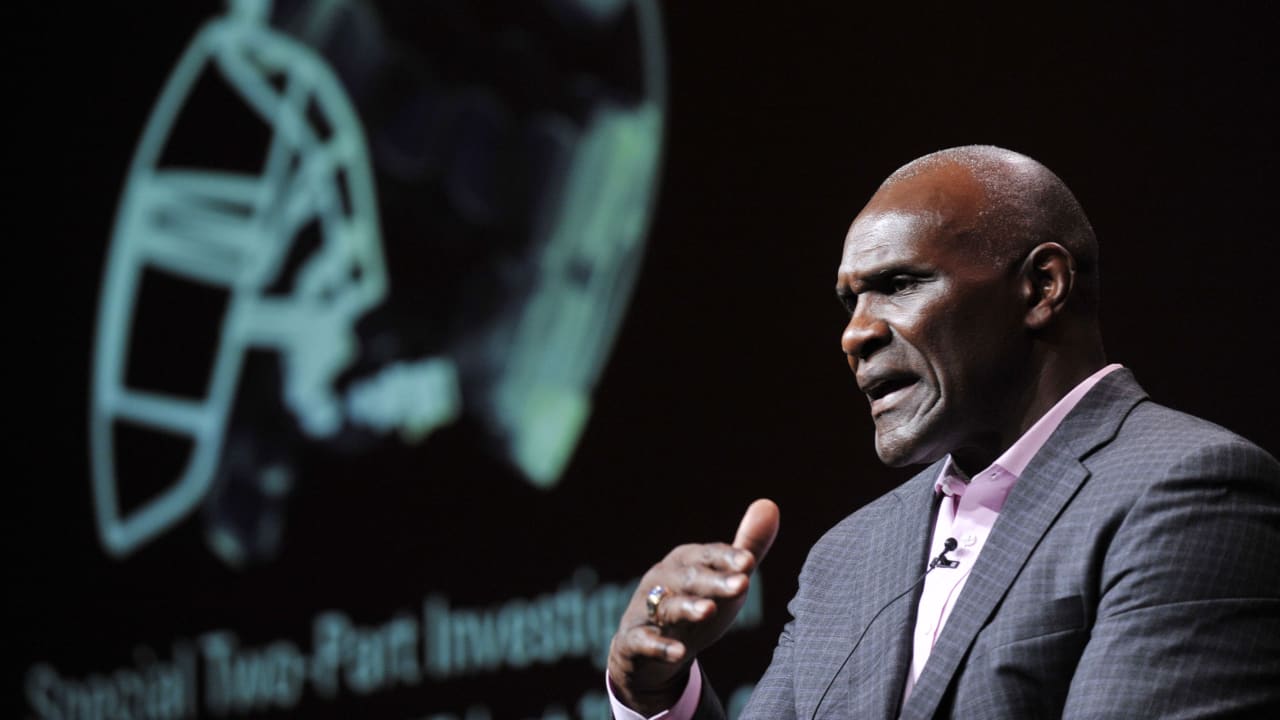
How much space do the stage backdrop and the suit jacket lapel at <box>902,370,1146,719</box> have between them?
1.19 m

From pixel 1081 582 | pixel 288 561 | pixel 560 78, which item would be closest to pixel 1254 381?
pixel 1081 582

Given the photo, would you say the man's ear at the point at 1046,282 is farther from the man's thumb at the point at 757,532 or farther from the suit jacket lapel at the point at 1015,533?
the man's thumb at the point at 757,532

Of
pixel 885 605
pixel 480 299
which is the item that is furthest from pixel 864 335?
pixel 480 299

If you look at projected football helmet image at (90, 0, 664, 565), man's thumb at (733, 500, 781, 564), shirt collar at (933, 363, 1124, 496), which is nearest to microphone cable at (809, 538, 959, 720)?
shirt collar at (933, 363, 1124, 496)

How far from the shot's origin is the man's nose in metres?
1.83

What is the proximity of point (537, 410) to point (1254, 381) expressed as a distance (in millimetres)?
1858

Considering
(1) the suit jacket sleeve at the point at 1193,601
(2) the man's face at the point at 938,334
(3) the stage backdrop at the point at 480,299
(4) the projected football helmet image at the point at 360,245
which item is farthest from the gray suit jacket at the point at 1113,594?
(4) the projected football helmet image at the point at 360,245

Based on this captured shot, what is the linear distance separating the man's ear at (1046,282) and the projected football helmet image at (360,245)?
1.89 m

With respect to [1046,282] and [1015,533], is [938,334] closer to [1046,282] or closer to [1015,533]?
[1046,282]

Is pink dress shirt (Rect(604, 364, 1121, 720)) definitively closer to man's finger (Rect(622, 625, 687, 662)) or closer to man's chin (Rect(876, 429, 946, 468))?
man's chin (Rect(876, 429, 946, 468))

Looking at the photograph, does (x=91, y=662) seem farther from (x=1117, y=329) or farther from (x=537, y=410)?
(x=1117, y=329)

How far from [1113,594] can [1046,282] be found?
484 millimetres

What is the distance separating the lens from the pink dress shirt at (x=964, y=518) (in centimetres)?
177

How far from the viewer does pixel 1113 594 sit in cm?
150
